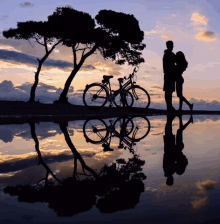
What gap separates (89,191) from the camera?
2.59 meters

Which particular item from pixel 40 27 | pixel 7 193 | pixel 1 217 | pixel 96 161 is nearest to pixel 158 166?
pixel 96 161

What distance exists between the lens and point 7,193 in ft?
8.50

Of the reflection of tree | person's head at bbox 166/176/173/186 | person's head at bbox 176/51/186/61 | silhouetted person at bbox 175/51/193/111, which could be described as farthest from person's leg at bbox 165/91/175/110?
person's head at bbox 166/176/173/186

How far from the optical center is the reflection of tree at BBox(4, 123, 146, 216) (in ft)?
7.39

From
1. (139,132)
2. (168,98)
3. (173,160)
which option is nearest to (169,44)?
(168,98)

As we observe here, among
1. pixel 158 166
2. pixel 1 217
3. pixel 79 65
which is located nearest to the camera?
pixel 1 217

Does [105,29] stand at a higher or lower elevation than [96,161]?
higher

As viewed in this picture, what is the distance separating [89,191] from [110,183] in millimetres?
299

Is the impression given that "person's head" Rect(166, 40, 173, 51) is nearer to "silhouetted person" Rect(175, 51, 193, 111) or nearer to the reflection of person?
"silhouetted person" Rect(175, 51, 193, 111)

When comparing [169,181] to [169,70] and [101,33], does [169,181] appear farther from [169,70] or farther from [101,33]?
[101,33]

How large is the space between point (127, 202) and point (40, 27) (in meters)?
25.6

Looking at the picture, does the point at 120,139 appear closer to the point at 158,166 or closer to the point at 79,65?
the point at 158,166

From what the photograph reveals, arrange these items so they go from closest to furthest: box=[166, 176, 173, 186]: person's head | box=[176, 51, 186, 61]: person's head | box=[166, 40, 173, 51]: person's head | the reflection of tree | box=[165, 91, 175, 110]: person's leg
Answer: the reflection of tree, box=[166, 176, 173, 186]: person's head, box=[166, 40, 173, 51]: person's head, box=[176, 51, 186, 61]: person's head, box=[165, 91, 175, 110]: person's leg

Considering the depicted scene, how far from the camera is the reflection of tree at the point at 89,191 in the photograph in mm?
2251
